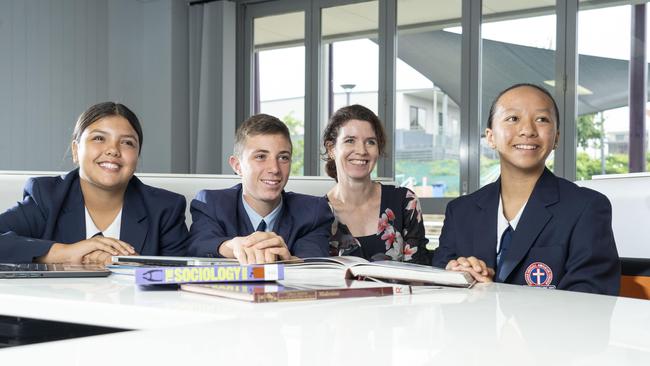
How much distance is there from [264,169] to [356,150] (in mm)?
550

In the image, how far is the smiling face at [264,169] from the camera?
195 cm

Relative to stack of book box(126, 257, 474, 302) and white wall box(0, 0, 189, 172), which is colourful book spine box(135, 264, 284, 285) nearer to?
stack of book box(126, 257, 474, 302)

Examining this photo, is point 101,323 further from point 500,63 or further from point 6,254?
point 500,63

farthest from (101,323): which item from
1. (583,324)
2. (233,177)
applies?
(233,177)

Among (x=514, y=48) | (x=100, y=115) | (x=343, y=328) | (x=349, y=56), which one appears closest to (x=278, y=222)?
(x=100, y=115)

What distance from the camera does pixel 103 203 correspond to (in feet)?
6.26

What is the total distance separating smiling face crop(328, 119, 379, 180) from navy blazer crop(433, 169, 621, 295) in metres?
0.69

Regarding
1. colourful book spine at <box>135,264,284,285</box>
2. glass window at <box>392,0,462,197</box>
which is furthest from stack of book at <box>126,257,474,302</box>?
glass window at <box>392,0,462,197</box>

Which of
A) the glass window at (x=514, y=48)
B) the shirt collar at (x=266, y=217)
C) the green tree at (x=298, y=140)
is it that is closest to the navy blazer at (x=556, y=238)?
the shirt collar at (x=266, y=217)

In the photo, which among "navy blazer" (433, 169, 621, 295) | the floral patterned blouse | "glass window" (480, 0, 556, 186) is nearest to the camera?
"navy blazer" (433, 169, 621, 295)

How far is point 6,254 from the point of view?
5.02 feet

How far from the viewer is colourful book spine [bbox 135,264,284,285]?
3.33 feet

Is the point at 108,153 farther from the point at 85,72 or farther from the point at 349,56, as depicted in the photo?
the point at 85,72

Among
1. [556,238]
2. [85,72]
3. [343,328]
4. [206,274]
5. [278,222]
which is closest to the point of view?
[343,328]
